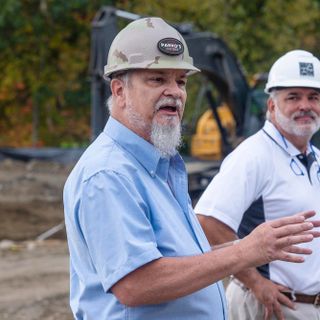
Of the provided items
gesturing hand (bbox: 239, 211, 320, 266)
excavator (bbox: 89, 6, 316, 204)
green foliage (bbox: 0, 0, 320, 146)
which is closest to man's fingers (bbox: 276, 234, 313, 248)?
gesturing hand (bbox: 239, 211, 320, 266)

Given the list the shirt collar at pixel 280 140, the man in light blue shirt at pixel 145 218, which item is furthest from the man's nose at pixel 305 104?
the man in light blue shirt at pixel 145 218

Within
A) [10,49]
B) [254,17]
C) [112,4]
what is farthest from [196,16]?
[10,49]

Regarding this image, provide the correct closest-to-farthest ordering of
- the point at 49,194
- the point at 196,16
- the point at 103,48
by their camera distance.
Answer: the point at 103,48 → the point at 49,194 → the point at 196,16

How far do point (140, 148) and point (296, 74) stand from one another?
157cm

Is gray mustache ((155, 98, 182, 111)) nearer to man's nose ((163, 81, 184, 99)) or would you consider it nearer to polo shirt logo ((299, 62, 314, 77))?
man's nose ((163, 81, 184, 99))

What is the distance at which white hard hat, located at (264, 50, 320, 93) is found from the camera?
4.54m

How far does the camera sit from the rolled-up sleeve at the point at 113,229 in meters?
2.95

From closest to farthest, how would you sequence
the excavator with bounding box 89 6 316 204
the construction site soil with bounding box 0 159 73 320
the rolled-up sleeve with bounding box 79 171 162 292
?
the rolled-up sleeve with bounding box 79 171 162 292 < the construction site soil with bounding box 0 159 73 320 < the excavator with bounding box 89 6 316 204

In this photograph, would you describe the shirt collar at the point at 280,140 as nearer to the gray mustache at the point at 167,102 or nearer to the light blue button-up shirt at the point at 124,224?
the light blue button-up shirt at the point at 124,224

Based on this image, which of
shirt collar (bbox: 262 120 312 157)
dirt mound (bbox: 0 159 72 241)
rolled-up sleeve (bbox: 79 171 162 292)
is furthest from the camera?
dirt mound (bbox: 0 159 72 241)

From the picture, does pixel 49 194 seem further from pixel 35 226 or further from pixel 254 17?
pixel 254 17

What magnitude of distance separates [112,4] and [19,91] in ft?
12.3

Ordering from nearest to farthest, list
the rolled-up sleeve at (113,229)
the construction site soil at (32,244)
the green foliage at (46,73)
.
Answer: the rolled-up sleeve at (113,229)
the construction site soil at (32,244)
the green foliage at (46,73)

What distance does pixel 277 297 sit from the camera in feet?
14.1
